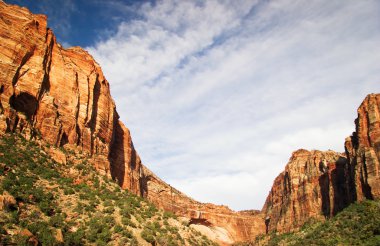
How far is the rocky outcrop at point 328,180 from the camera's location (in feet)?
242

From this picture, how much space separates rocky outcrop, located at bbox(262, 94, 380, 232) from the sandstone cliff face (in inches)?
2098

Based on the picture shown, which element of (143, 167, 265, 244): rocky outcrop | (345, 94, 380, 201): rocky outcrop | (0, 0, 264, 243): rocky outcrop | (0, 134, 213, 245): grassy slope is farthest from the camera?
Result: (143, 167, 265, 244): rocky outcrop

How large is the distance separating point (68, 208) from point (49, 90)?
17.7m

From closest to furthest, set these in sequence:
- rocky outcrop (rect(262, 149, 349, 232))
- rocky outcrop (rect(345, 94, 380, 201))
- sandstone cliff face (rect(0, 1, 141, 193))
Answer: sandstone cliff face (rect(0, 1, 141, 193)), rocky outcrop (rect(345, 94, 380, 201)), rocky outcrop (rect(262, 149, 349, 232))

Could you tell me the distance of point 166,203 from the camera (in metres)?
87.0

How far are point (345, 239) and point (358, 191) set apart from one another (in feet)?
61.2

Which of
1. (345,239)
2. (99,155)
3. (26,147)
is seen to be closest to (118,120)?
(99,155)

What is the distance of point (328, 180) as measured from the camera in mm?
98812

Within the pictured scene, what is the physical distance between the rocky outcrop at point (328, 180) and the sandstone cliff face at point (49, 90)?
2098 inches

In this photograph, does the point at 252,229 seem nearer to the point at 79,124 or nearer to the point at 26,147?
the point at 79,124

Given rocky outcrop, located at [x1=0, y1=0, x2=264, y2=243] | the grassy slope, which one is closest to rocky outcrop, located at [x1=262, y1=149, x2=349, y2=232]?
rocky outcrop, located at [x1=0, y1=0, x2=264, y2=243]

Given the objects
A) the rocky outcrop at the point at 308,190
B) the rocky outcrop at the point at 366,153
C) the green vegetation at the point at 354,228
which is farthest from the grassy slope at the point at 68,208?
the rocky outcrop at the point at 308,190

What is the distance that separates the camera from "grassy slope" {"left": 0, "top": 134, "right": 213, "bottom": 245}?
25320 mm

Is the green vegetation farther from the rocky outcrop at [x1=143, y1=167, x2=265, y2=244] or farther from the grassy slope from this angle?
the rocky outcrop at [x1=143, y1=167, x2=265, y2=244]
